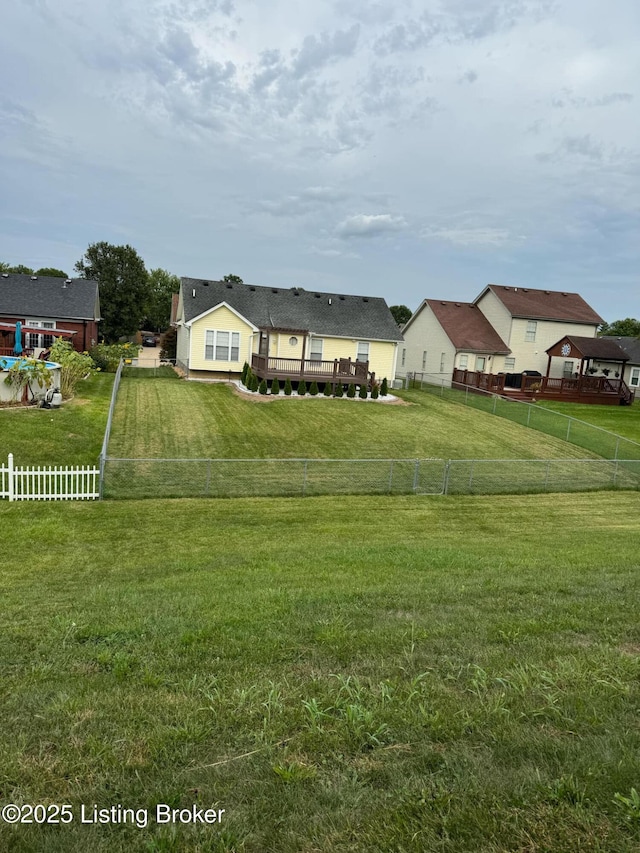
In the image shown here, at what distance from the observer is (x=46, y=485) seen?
49.0 feet

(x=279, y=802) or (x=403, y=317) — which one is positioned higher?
(x=403, y=317)

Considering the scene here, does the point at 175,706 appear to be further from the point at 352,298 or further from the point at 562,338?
the point at 562,338

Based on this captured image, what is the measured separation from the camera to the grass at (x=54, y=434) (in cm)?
1731

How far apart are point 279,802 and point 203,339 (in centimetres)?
3218

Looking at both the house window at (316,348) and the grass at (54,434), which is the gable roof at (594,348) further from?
the grass at (54,434)

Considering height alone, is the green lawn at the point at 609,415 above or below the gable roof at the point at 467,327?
below

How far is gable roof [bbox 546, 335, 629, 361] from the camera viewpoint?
1667 inches

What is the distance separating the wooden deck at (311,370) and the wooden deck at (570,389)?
1017cm

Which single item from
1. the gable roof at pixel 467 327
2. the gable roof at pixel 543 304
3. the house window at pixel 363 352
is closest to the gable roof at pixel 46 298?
the house window at pixel 363 352

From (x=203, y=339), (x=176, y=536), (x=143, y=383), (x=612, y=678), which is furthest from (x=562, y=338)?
(x=612, y=678)

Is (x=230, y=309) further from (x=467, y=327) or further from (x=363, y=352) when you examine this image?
(x=467, y=327)

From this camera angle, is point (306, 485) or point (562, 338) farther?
point (562, 338)

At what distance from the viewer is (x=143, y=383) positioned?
31375mm

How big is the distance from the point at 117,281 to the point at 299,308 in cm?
3102
